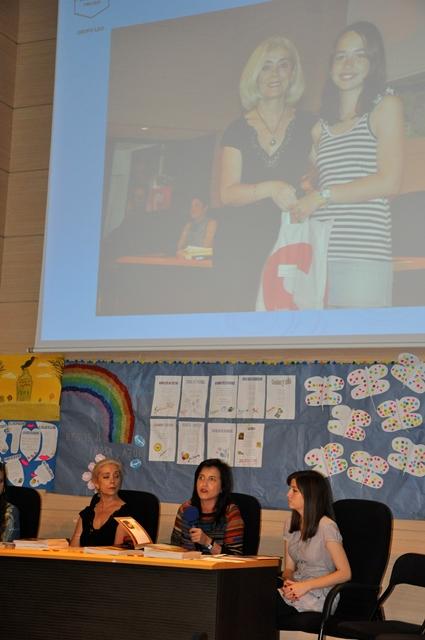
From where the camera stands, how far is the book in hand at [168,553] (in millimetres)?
3912

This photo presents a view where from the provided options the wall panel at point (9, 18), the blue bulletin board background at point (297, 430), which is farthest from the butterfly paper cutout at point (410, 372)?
the wall panel at point (9, 18)

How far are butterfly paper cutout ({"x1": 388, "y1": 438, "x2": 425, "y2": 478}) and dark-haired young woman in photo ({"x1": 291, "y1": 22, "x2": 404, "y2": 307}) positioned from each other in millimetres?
699

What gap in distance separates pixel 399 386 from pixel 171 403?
1.32 meters

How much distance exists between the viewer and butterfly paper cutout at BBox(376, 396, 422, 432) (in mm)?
4992

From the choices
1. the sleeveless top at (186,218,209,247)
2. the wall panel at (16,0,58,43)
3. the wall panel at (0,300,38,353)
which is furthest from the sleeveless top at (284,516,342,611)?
the wall panel at (16,0,58,43)

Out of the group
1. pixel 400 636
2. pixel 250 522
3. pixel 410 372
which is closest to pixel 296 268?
pixel 410 372

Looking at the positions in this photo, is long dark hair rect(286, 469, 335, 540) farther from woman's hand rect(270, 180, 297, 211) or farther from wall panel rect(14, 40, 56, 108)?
wall panel rect(14, 40, 56, 108)

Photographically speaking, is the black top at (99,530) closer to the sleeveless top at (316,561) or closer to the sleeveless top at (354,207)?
the sleeveless top at (316,561)

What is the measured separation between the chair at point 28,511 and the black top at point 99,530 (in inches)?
12.1

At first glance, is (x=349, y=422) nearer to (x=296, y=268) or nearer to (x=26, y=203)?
(x=296, y=268)

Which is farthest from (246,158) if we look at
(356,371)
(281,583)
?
(281,583)

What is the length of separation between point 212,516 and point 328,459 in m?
0.76

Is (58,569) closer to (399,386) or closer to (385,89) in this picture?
(399,386)

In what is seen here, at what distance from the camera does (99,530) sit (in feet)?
16.2
